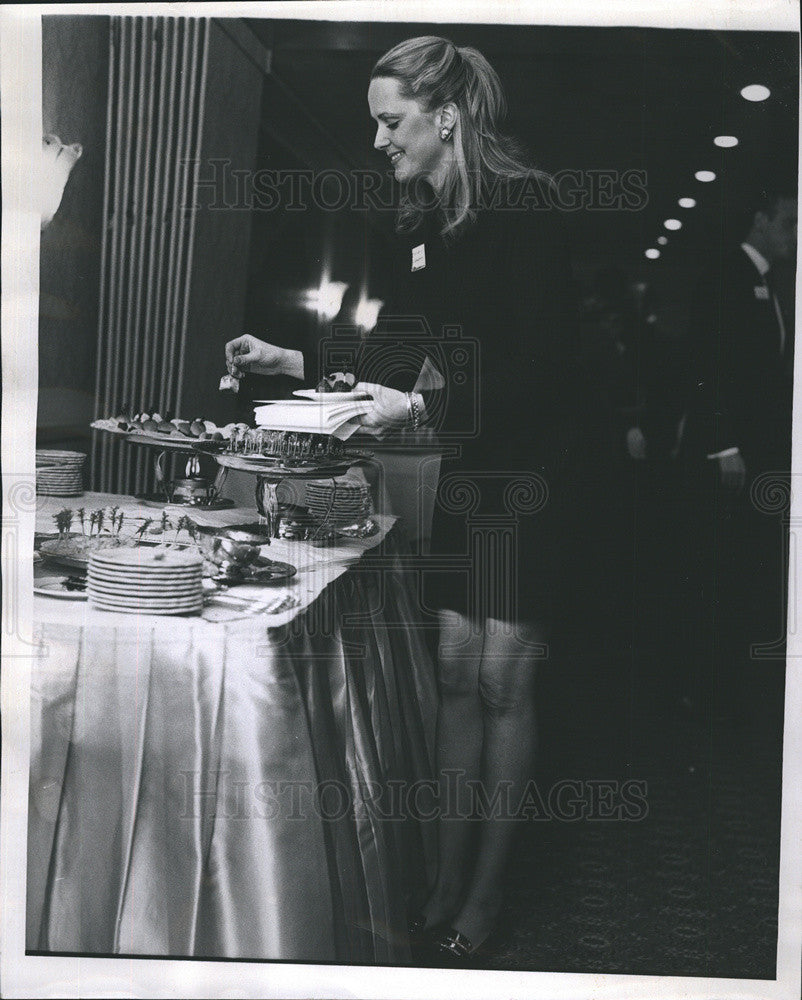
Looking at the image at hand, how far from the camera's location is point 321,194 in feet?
7.08

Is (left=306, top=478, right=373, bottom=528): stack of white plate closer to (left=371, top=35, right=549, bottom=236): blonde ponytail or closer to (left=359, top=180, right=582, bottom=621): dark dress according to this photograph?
(left=359, top=180, right=582, bottom=621): dark dress

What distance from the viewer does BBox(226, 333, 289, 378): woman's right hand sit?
7.10ft

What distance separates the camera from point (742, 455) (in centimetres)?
221

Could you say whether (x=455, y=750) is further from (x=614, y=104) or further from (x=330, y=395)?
(x=614, y=104)

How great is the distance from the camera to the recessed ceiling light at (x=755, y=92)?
7.13 feet

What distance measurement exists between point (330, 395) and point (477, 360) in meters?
0.33

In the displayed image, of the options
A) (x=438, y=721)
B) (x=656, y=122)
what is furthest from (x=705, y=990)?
(x=656, y=122)

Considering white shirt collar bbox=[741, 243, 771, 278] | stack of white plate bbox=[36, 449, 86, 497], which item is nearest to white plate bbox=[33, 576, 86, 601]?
stack of white plate bbox=[36, 449, 86, 497]

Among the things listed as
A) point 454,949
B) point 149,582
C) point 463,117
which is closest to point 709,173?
point 463,117

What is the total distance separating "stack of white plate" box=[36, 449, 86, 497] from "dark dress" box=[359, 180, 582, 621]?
0.69 meters

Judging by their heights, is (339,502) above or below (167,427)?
below

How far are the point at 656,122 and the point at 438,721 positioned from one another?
1427 mm

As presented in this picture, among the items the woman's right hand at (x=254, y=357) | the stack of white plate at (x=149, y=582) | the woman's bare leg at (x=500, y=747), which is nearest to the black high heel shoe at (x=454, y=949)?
the woman's bare leg at (x=500, y=747)

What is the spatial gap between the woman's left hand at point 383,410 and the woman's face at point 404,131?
0.49 metres
